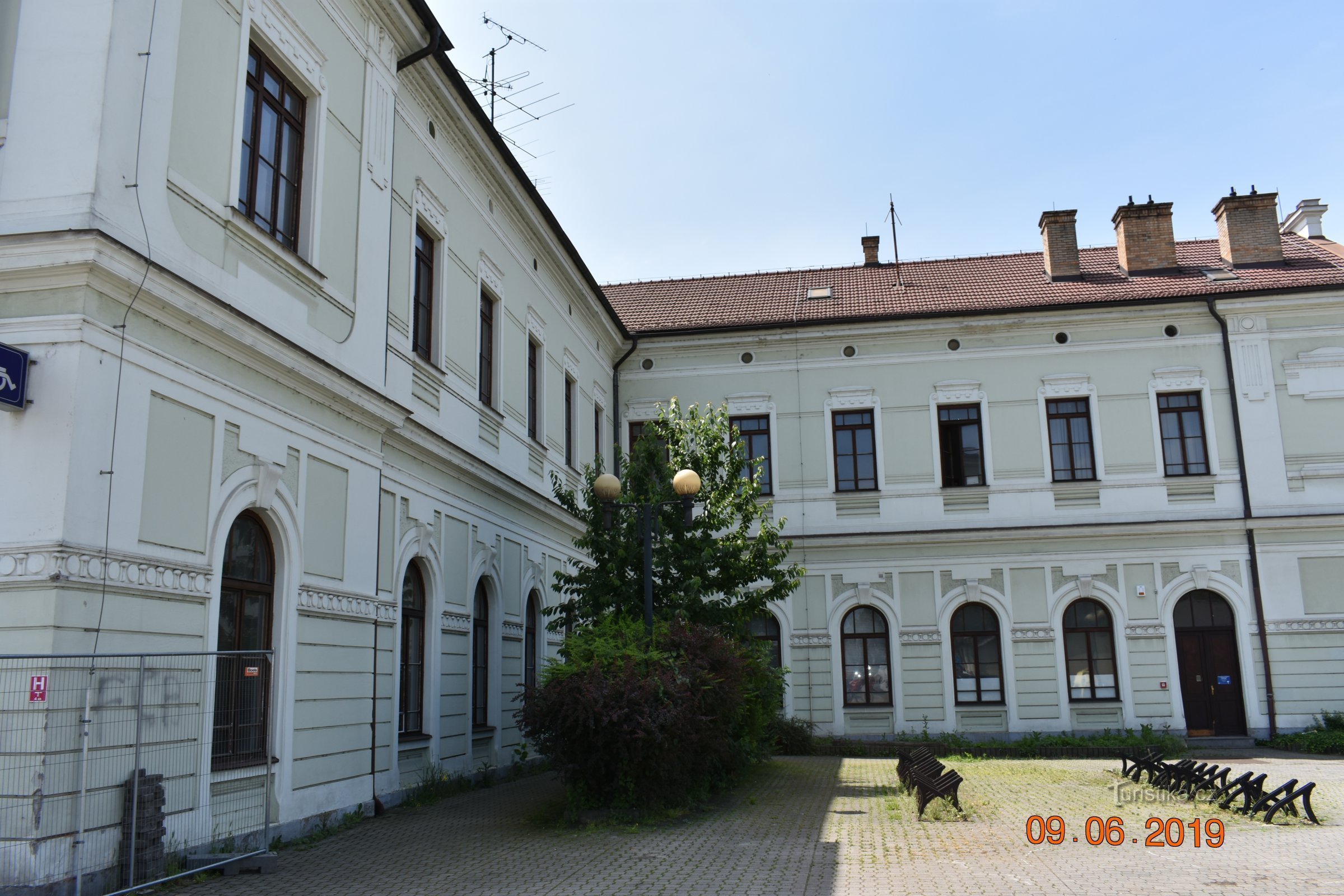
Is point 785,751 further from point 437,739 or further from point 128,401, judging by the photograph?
point 128,401

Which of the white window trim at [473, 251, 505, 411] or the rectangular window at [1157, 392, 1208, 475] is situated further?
the rectangular window at [1157, 392, 1208, 475]

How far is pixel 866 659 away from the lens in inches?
888

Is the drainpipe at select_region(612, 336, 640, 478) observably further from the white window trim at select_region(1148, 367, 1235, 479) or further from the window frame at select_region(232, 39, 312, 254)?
the window frame at select_region(232, 39, 312, 254)

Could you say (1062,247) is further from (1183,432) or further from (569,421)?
(569,421)

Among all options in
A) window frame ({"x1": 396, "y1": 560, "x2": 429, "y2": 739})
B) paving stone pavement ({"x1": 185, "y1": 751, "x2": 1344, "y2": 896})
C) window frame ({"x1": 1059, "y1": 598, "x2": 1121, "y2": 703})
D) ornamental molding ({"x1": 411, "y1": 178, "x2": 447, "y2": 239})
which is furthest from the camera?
window frame ({"x1": 1059, "y1": 598, "x2": 1121, "y2": 703})

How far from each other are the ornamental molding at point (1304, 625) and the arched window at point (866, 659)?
7.50m

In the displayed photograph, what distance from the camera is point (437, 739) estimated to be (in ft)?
43.5

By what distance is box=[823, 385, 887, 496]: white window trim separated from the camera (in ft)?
76.7

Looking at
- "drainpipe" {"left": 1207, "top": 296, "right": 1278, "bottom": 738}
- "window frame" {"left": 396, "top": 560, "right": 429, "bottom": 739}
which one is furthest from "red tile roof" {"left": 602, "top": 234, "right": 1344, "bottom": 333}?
"window frame" {"left": 396, "top": 560, "right": 429, "bottom": 739}

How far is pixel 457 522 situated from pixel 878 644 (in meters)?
11.5

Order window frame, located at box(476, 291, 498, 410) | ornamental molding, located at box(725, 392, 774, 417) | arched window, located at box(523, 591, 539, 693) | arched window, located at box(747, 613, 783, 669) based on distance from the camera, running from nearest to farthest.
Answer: window frame, located at box(476, 291, 498, 410) → arched window, located at box(523, 591, 539, 693) → arched window, located at box(747, 613, 783, 669) → ornamental molding, located at box(725, 392, 774, 417)

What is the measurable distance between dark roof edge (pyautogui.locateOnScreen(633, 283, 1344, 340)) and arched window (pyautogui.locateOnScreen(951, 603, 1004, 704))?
20.8 ft

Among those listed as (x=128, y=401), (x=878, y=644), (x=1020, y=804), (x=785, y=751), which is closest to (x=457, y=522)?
(x=128, y=401)

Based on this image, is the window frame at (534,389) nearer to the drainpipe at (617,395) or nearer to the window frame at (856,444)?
the drainpipe at (617,395)
